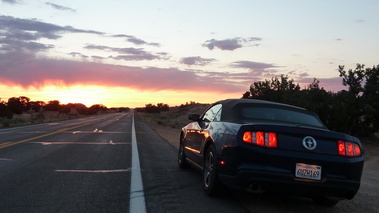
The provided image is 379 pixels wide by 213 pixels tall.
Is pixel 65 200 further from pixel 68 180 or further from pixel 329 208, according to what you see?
pixel 329 208

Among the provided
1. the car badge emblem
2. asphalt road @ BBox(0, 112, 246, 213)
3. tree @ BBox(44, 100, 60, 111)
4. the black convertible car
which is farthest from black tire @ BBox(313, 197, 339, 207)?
tree @ BBox(44, 100, 60, 111)

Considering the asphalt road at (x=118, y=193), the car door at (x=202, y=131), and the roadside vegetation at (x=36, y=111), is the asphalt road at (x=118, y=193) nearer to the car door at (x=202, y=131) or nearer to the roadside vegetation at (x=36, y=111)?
the car door at (x=202, y=131)

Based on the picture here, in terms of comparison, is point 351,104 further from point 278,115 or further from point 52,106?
point 52,106

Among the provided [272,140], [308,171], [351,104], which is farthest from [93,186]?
[351,104]

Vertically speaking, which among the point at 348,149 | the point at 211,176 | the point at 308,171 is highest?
the point at 348,149

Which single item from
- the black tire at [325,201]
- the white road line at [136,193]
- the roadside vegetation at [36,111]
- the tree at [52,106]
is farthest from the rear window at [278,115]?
the tree at [52,106]

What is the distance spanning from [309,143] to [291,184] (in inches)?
24.4

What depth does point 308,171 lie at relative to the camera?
5.12 m

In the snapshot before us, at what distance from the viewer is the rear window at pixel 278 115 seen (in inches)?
255

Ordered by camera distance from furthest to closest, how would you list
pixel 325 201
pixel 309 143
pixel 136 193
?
pixel 136 193 → pixel 325 201 → pixel 309 143

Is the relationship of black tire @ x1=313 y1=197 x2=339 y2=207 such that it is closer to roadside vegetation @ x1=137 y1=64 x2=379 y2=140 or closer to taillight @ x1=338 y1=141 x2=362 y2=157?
taillight @ x1=338 y1=141 x2=362 y2=157

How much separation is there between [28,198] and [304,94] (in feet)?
61.1

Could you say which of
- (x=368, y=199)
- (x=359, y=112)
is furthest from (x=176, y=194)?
(x=359, y=112)

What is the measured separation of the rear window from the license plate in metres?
1.40
